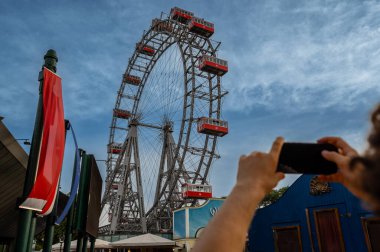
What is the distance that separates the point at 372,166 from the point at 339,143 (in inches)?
19.5

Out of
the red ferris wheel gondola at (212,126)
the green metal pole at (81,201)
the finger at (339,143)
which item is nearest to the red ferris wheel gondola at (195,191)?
the red ferris wheel gondola at (212,126)

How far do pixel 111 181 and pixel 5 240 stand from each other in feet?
83.3

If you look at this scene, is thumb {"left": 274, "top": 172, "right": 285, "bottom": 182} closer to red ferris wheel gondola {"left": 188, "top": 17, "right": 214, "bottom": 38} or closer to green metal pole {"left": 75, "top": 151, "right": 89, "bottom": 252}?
green metal pole {"left": 75, "top": 151, "right": 89, "bottom": 252}

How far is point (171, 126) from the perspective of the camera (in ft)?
103

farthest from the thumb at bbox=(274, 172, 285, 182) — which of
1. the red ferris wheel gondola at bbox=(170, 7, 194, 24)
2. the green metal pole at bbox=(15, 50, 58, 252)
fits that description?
the red ferris wheel gondola at bbox=(170, 7, 194, 24)

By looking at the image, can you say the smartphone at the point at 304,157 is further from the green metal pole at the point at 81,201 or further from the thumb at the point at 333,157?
the green metal pole at the point at 81,201

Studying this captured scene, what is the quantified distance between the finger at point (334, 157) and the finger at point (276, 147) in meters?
0.14

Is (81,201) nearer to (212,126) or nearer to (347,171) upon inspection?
(347,171)

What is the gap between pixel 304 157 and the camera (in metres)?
1.17

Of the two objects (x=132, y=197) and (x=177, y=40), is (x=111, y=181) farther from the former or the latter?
(x=177, y=40)

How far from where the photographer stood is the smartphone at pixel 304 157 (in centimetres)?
117

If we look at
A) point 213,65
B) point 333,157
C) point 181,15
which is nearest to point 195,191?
point 213,65

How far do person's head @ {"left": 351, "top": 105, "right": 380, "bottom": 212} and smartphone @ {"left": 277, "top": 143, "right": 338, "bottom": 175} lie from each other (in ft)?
1.39

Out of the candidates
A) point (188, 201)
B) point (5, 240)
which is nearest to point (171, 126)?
point (188, 201)
